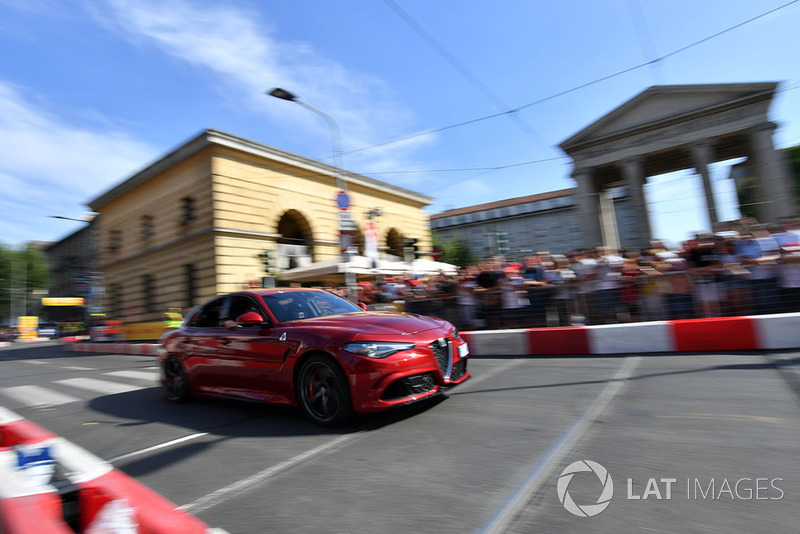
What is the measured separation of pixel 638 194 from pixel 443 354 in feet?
112

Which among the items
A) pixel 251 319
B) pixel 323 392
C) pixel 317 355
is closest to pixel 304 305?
pixel 251 319

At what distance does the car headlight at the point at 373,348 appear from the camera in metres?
4.11

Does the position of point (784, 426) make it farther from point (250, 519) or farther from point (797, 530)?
point (250, 519)

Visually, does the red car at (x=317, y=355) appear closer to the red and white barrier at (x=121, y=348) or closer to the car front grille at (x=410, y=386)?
the car front grille at (x=410, y=386)

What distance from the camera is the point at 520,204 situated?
77.9 metres

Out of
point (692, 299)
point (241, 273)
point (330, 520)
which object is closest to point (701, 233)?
point (692, 299)

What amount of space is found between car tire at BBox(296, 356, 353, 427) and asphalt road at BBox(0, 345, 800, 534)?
14 cm

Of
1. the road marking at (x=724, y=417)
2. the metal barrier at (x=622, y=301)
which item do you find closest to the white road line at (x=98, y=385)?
the metal barrier at (x=622, y=301)

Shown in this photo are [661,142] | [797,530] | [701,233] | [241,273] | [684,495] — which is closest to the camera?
[797,530]

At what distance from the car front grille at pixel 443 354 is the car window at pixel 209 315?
281 cm

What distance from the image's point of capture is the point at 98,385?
327 inches

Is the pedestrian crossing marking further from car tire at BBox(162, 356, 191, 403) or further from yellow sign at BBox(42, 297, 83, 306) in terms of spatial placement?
yellow sign at BBox(42, 297, 83, 306)

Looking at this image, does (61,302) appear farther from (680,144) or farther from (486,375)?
(680,144)

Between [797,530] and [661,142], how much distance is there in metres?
35.1
